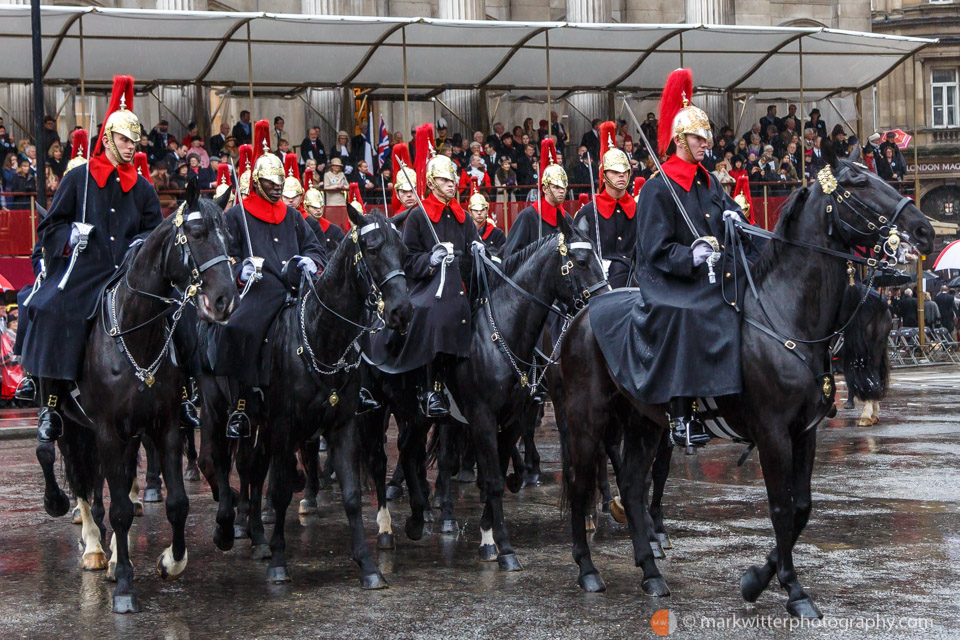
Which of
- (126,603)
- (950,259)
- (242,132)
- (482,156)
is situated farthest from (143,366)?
(950,259)

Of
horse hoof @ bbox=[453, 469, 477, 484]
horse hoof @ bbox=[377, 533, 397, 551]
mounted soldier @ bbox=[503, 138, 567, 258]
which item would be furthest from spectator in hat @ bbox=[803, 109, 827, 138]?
horse hoof @ bbox=[377, 533, 397, 551]

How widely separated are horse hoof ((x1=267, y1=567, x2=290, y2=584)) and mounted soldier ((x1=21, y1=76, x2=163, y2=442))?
68.0 inches

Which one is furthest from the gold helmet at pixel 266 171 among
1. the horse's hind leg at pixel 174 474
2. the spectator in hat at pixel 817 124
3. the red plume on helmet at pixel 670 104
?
the spectator in hat at pixel 817 124

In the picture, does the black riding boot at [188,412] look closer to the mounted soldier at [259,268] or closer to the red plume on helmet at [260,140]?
the mounted soldier at [259,268]

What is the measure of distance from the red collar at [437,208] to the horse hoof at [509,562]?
9.41 feet

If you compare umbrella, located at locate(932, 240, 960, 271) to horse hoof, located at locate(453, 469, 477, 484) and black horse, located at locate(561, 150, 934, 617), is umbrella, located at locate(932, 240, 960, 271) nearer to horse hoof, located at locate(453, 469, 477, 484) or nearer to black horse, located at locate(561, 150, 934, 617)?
horse hoof, located at locate(453, 469, 477, 484)

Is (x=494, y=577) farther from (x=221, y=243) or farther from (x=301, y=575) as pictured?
(x=221, y=243)

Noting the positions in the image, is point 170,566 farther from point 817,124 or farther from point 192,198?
point 817,124

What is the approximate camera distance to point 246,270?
9102mm

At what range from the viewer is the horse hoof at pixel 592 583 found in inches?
305

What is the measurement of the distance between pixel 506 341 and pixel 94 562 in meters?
3.20

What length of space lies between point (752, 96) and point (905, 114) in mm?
27406

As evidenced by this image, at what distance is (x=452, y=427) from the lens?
11.0 meters

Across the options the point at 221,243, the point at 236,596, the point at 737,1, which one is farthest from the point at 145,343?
the point at 737,1
